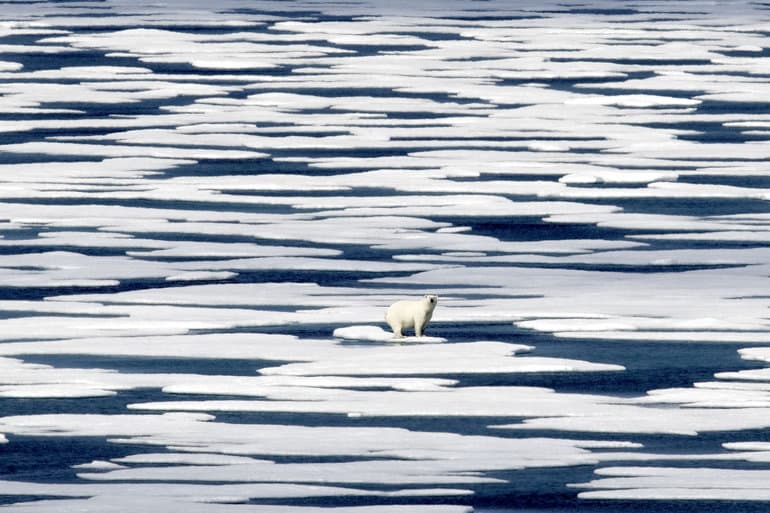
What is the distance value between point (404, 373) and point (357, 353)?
258 millimetres

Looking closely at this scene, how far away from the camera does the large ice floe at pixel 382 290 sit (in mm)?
4312

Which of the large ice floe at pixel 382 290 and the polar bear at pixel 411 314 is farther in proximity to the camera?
the polar bear at pixel 411 314

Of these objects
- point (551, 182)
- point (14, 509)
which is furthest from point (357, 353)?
point (551, 182)

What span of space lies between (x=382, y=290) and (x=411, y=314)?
0.84 metres

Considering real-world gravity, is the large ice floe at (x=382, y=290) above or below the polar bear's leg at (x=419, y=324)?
below

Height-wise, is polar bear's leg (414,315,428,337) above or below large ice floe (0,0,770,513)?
above

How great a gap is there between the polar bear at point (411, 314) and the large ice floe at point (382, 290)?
0.14 feet

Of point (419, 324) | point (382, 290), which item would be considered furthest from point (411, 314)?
point (382, 290)

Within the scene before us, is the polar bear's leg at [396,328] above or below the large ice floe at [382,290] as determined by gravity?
above

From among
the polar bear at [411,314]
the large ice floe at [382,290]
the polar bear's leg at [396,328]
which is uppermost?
the polar bear at [411,314]

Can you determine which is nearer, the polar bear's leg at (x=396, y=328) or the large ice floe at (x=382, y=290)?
the large ice floe at (x=382, y=290)

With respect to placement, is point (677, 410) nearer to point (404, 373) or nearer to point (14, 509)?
point (404, 373)

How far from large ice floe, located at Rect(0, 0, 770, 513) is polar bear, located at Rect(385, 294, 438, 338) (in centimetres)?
4

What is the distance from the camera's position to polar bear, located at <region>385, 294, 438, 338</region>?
18.1 feet
